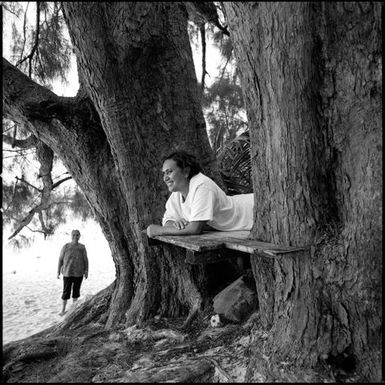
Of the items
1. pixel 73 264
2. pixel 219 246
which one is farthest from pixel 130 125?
pixel 73 264

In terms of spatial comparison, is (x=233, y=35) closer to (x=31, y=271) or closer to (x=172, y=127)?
(x=172, y=127)

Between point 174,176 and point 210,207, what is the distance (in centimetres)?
35

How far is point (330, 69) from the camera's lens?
1635 mm

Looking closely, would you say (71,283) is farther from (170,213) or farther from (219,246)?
(219,246)

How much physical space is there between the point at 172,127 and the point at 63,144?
992mm

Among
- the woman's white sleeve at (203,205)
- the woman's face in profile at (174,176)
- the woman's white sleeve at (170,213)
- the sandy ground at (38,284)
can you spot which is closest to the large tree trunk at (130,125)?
the woman's white sleeve at (170,213)

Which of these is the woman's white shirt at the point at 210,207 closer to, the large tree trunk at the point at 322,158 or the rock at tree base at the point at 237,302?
the rock at tree base at the point at 237,302

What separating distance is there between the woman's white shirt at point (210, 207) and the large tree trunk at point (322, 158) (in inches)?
24.6

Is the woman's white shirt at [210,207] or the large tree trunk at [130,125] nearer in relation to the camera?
the woman's white shirt at [210,207]

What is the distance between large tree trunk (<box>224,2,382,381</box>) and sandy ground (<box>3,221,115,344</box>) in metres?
2.90

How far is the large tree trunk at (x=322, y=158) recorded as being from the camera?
1580 mm

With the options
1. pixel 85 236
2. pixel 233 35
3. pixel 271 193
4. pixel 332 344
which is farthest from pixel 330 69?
pixel 85 236

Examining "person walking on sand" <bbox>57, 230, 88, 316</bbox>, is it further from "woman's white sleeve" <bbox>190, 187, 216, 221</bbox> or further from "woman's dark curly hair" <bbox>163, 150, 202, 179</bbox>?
"woman's white sleeve" <bbox>190, 187, 216, 221</bbox>

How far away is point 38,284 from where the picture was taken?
9.52 metres
